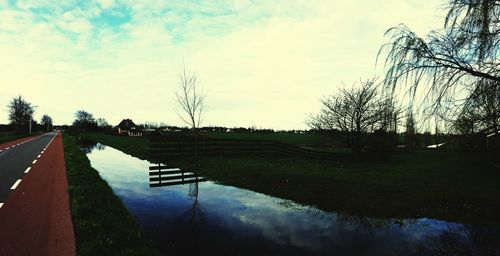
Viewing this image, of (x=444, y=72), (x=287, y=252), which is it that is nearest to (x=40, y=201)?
(x=287, y=252)

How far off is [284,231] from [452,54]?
503 cm

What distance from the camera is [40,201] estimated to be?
909 cm

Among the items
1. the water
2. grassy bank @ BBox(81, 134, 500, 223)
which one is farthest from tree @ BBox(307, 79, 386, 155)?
the water

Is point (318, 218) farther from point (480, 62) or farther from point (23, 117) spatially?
point (23, 117)

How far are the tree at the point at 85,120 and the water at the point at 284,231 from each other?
128m

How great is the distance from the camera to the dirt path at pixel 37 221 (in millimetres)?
5691

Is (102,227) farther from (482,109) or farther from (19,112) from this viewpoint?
(19,112)

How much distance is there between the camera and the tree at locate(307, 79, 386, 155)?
21.3m

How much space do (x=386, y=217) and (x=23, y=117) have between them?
90.8 m

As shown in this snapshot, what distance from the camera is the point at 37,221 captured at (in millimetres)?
7180

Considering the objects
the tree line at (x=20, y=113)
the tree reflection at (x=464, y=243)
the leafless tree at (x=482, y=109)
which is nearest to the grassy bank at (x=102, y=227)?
the tree reflection at (x=464, y=243)

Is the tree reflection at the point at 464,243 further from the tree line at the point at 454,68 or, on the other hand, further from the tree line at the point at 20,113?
the tree line at the point at 20,113

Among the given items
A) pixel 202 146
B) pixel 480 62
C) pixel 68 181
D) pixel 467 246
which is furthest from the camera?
pixel 202 146

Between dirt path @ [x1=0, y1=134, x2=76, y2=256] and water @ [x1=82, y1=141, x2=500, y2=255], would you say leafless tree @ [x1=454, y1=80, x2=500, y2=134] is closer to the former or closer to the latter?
water @ [x1=82, y1=141, x2=500, y2=255]
